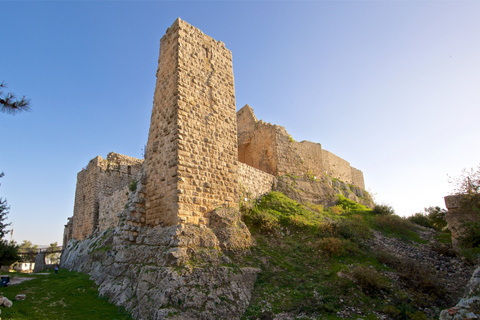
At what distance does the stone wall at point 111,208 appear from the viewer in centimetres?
1510

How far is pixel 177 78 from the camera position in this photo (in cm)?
854

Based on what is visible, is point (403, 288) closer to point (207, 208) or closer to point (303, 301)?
point (303, 301)

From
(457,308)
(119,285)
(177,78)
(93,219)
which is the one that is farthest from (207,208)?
(93,219)

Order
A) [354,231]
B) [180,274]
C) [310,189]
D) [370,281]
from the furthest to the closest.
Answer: [310,189] < [354,231] < [370,281] < [180,274]

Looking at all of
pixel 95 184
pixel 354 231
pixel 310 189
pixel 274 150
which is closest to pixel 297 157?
pixel 274 150

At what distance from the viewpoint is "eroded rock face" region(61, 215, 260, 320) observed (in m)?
6.05

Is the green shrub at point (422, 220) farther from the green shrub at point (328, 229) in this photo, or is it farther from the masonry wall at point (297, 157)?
the green shrub at point (328, 229)

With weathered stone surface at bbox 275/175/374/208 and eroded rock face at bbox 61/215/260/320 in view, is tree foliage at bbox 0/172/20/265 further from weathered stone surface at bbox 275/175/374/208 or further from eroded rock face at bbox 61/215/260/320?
weathered stone surface at bbox 275/175/374/208

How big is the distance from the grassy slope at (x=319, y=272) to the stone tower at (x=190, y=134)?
199 cm

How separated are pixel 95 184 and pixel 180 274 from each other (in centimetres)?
1515

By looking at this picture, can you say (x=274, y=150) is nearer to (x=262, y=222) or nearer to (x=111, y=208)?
(x=262, y=222)

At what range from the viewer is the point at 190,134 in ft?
27.5

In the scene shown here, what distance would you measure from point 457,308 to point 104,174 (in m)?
19.5

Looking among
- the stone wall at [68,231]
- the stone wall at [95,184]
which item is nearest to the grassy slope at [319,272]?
the stone wall at [95,184]
